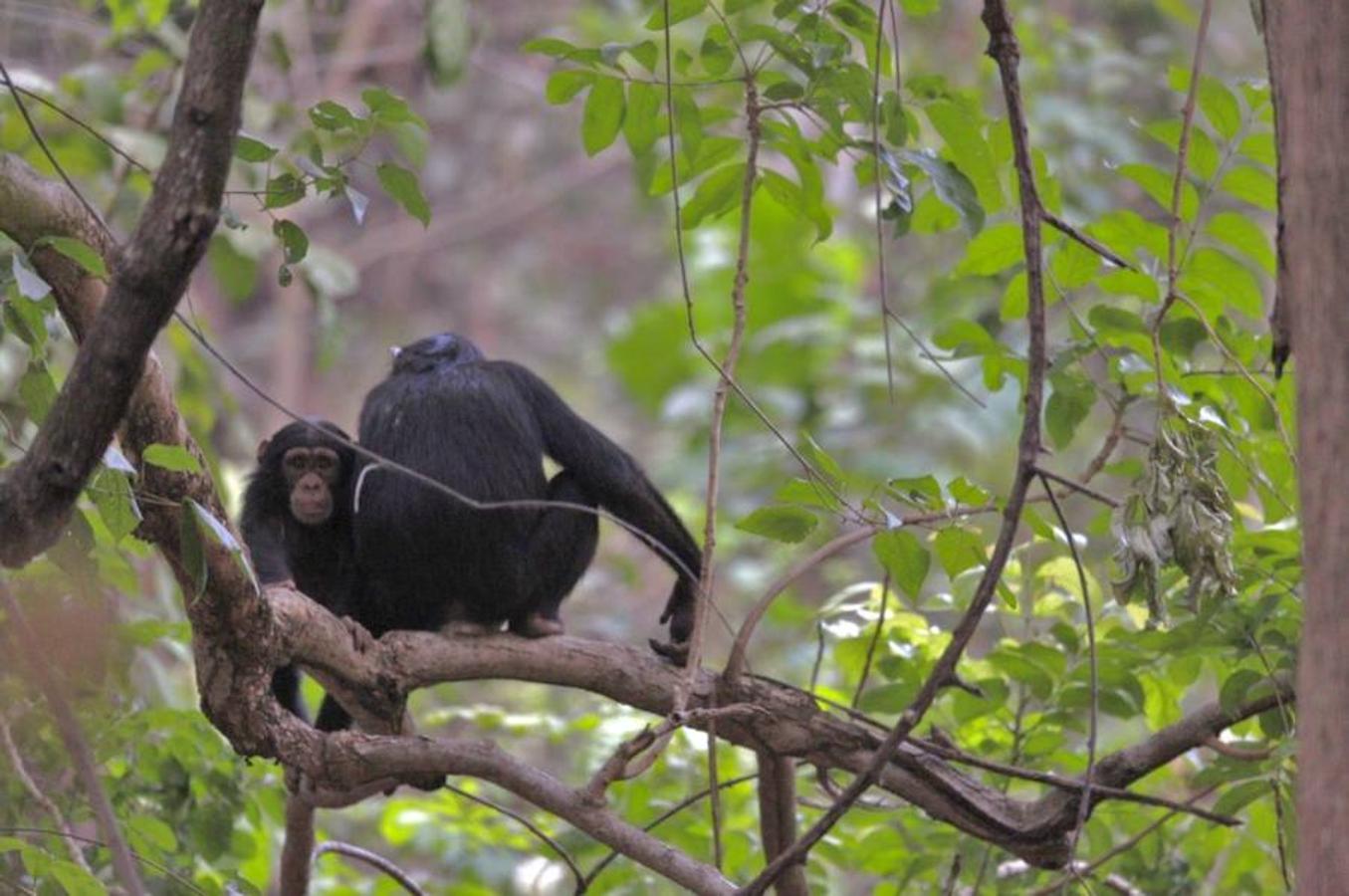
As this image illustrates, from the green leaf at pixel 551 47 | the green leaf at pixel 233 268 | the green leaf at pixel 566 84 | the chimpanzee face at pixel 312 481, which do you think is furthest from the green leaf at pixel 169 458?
the green leaf at pixel 233 268

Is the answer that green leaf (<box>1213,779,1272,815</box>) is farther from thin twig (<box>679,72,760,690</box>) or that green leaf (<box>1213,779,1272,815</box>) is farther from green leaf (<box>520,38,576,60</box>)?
green leaf (<box>520,38,576,60</box>)

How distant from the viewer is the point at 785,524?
133 inches

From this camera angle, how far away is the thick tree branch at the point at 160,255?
84.8 inches

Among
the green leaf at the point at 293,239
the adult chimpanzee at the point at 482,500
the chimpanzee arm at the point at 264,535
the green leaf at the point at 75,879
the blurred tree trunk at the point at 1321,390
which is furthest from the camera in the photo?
the adult chimpanzee at the point at 482,500

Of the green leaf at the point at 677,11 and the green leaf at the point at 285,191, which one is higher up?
the green leaf at the point at 677,11

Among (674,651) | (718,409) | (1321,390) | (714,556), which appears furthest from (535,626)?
(1321,390)

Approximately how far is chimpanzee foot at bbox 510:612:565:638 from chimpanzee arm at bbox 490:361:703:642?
0.30 meters

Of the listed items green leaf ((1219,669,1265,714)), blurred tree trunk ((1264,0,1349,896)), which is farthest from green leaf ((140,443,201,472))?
green leaf ((1219,669,1265,714))

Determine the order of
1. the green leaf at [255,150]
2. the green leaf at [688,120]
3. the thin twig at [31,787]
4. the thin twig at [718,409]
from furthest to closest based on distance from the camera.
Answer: the thin twig at [31,787] → the green leaf at [688,120] → the thin twig at [718,409] → the green leaf at [255,150]

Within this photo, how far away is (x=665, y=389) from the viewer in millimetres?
11125

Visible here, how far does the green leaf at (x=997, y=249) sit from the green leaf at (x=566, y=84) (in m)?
0.91

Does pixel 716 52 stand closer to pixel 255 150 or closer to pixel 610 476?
pixel 255 150

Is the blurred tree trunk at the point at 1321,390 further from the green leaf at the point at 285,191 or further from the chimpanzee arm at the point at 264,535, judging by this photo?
the chimpanzee arm at the point at 264,535

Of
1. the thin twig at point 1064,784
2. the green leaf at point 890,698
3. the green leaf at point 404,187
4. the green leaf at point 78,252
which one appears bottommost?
the thin twig at point 1064,784
